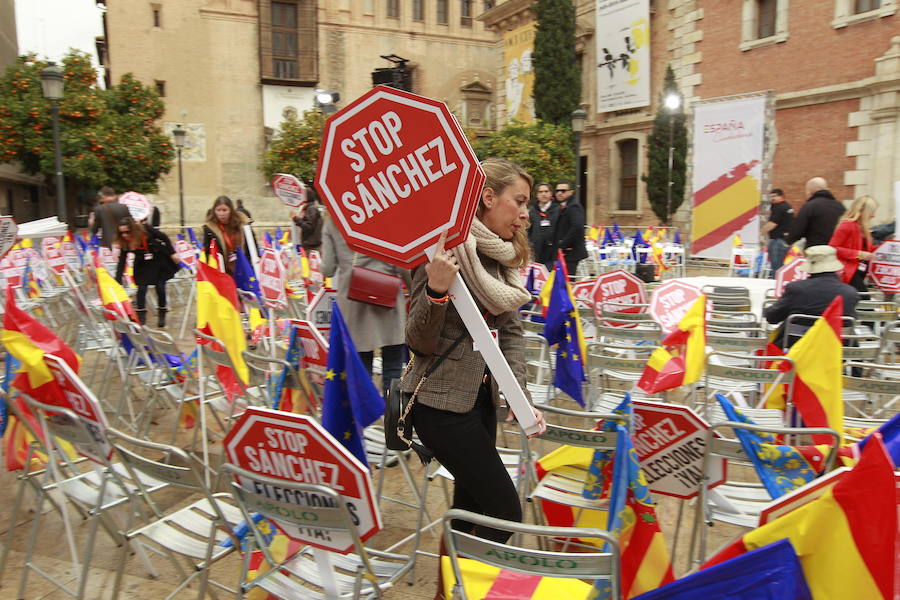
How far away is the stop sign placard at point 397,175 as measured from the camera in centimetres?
180

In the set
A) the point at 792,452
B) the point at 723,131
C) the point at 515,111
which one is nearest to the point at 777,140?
the point at 723,131

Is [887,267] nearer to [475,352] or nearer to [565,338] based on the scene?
[565,338]

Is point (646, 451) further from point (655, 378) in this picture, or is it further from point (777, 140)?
point (777, 140)

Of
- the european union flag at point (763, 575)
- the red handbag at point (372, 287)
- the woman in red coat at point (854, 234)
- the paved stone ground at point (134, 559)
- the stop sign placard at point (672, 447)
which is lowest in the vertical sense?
the paved stone ground at point (134, 559)

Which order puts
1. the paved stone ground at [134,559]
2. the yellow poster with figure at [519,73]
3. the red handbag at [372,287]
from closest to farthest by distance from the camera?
the paved stone ground at [134,559]
the red handbag at [372,287]
the yellow poster with figure at [519,73]

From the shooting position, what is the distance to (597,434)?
2.60 metres

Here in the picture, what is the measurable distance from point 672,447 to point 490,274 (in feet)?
3.48

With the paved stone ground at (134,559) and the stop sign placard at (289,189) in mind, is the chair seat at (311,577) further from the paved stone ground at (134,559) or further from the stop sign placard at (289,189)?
the stop sign placard at (289,189)

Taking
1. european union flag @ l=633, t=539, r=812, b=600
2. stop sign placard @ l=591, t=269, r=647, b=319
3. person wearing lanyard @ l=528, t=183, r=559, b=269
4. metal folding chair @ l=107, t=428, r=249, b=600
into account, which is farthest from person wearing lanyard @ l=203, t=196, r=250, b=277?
european union flag @ l=633, t=539, r=812, b=600

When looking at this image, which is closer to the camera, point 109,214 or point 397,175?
point 397,175

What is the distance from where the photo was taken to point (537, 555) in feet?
5.60

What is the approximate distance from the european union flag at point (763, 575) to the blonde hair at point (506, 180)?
1.14 meters

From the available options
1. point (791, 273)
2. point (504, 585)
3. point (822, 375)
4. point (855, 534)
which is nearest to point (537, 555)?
point (504, 585)

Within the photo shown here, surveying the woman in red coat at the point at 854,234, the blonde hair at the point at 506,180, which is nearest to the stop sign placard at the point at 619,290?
the woman in red coat at the point at 854,234
